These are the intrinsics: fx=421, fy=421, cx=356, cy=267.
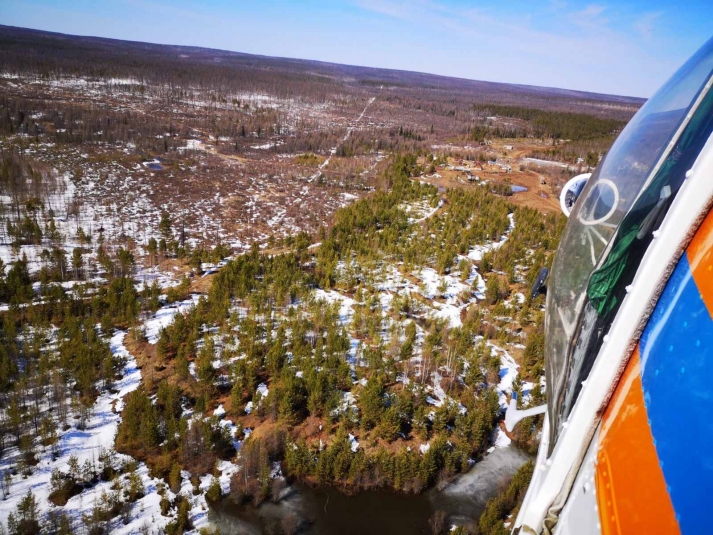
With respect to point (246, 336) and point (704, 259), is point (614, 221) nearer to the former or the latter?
point (704, 259)

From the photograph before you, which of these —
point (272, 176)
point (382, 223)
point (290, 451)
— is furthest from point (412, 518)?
point (272, 176)

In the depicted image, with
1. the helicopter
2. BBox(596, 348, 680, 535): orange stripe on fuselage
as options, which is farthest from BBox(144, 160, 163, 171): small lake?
BBox(596, 348, 680, 535): orange stripe on fuselage

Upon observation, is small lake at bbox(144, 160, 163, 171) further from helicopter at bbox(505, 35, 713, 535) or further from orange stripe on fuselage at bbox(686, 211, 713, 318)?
orange stripe on fuselage at bbox(686, 211, 713, 318)

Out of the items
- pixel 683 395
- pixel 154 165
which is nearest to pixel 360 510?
pixel 683 395

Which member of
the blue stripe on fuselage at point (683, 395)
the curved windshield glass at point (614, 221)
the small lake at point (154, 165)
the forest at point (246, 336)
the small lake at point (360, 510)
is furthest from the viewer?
the small lake at point (154, 165)

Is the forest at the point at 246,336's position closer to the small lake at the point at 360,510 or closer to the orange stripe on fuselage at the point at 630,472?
the small lake at the point at 360,510

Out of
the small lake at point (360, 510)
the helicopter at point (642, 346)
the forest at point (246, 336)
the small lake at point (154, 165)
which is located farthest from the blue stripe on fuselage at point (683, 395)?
the small lake at point (154, 165)
